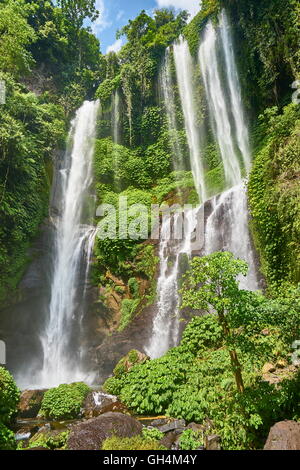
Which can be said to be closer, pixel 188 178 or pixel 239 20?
pixel 239 20

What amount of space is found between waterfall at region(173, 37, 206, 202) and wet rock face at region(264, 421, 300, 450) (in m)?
17.3

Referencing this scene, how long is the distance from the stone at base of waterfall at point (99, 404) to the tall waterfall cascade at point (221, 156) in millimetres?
3038

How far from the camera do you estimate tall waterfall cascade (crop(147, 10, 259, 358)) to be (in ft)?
39.0

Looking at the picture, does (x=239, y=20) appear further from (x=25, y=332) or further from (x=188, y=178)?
(x=25, y=332)

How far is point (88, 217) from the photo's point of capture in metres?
19.7

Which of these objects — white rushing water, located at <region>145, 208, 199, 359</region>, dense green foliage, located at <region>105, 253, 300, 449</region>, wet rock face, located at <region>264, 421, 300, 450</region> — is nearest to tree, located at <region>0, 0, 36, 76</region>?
white rushing water, located at <region>145, 208, 199, 359</region>

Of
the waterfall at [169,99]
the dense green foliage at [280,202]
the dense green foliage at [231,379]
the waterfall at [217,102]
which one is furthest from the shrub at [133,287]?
the waterfall at [169,99]

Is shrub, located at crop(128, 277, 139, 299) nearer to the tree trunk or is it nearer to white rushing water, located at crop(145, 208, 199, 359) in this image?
white rushing water, located at crop(145, 208, 199, 359)

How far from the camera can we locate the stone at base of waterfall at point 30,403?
8.87 metres

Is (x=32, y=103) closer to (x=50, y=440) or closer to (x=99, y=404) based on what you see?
(x=99, y=404)
